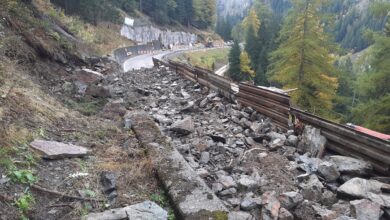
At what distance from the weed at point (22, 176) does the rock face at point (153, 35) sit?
5142cm

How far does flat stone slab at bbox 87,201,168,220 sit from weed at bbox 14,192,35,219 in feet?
2.27

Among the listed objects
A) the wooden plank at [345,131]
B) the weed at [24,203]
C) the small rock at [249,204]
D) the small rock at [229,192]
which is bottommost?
the small rock at [229,192]

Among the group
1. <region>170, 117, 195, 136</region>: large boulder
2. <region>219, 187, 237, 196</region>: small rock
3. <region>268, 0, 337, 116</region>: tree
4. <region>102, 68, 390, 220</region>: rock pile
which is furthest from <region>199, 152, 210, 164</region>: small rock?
<region>268, 0, 337, 116</region>: tree

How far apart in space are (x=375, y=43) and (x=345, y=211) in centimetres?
1884

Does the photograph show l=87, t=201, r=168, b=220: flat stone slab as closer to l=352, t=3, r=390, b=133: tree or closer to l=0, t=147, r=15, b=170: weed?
l=0, t=147, r=15, b=170: weed

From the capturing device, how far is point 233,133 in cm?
757

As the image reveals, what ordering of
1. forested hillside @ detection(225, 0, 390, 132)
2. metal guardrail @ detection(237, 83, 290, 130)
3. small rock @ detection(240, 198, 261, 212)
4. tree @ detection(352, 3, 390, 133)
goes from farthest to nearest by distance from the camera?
forested hillside @ detection(225, 0, 390, 132), tree @ detection(352, 3, 390, 133), metal guardrail @ detection(237, 83, 290, 130), small rock @ detection(240, 198, 261, 212)

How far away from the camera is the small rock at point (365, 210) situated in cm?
402

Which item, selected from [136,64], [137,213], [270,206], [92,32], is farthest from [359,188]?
[92,32]

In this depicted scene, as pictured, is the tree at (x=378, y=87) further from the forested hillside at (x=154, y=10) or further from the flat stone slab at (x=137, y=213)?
the forested hillside at (x=154, y=10)

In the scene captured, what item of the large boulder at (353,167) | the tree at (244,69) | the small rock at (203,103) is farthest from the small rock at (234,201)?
the tree at (244,69)

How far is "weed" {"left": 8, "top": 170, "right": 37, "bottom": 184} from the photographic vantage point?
13.1 ft

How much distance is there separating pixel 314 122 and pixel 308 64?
1971 cm

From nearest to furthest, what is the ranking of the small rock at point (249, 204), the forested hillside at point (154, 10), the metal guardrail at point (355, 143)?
1. the small rock at point (249, 204)
2. the metal guardrail at point (355, 143)
3. the forested hillside at point (154, 10)
